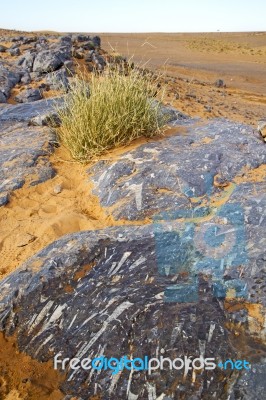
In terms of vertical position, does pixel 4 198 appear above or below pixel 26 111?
below

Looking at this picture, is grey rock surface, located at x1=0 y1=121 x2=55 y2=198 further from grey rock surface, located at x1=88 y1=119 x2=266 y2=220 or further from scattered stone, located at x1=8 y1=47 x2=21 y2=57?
scattered stone, located at x1=8 y1=47 x2=21 y2=57

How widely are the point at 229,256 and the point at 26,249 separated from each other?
1481 mm

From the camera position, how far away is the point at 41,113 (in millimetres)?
5375

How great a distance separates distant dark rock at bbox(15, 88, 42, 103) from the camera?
6688 millimetres

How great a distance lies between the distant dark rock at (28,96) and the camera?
21.9 feet

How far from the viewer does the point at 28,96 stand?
6715 mm

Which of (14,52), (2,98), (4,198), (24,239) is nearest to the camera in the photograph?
(24,239)

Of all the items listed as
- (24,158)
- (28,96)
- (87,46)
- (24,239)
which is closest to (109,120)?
(24,158)

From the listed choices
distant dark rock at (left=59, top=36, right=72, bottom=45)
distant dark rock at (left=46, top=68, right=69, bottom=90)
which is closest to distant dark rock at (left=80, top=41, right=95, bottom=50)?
distant dark rock at (left=59, top=36, right=72, bottom=45)

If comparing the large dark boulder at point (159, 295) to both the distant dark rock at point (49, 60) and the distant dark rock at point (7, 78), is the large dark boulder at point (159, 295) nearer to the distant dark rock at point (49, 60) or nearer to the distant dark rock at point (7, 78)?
the distant dark rock at point (7, 78)

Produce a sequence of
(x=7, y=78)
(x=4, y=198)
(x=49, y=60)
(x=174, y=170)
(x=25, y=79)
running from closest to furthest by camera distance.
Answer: (x=174, y=170)
(x=4, y=198)
(x=7, y=78)
(x=25, y=79)
(x=49, y=60)

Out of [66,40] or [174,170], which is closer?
[174,170]

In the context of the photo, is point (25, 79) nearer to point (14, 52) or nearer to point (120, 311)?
point (14, 52)

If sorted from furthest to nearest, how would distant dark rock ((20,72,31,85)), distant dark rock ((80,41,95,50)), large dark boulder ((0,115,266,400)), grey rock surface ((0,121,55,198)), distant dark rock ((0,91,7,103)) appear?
1. distant dark rock ((80,41,95,50))
2. distant dark rock ((20,72,31,85))
3. distant dark rock ((0,91,7,103))
4. grey rock surface ((0,121,55,198))
5. large dark boulder ((0,115,266,400))
